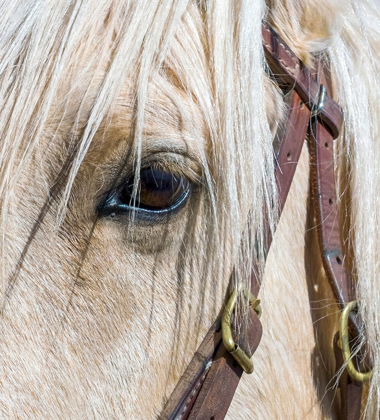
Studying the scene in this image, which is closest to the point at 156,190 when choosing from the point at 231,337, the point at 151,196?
the point at 151,196

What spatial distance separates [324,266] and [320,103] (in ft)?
0.92

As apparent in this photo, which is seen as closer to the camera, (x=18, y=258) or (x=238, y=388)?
(x=18, y=258)

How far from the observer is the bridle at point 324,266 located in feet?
2.87

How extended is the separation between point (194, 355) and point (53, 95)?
1.49ft

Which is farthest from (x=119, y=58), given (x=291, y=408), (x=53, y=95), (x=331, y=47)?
(x=291, y=408)

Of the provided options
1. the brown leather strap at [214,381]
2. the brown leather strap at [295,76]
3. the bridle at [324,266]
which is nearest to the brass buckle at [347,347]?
the bridle at [324,266]

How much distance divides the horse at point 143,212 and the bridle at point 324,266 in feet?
0.06

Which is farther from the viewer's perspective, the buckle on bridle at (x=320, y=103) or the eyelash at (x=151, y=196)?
the buckle on bridle at (x=320, y=103)

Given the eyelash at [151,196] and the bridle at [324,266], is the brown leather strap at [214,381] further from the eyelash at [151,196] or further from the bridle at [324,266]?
the eyelash at [151,196]

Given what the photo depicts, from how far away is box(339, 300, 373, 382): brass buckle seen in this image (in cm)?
92

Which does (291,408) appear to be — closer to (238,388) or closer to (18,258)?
(238,388)

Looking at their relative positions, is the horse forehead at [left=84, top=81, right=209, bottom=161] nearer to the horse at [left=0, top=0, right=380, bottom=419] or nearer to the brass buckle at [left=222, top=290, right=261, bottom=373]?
the horse at [left=0, top=0, right=380, bottom=419]

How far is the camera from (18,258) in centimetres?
80

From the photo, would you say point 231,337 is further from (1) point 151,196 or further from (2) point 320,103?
(2) point 320,103
